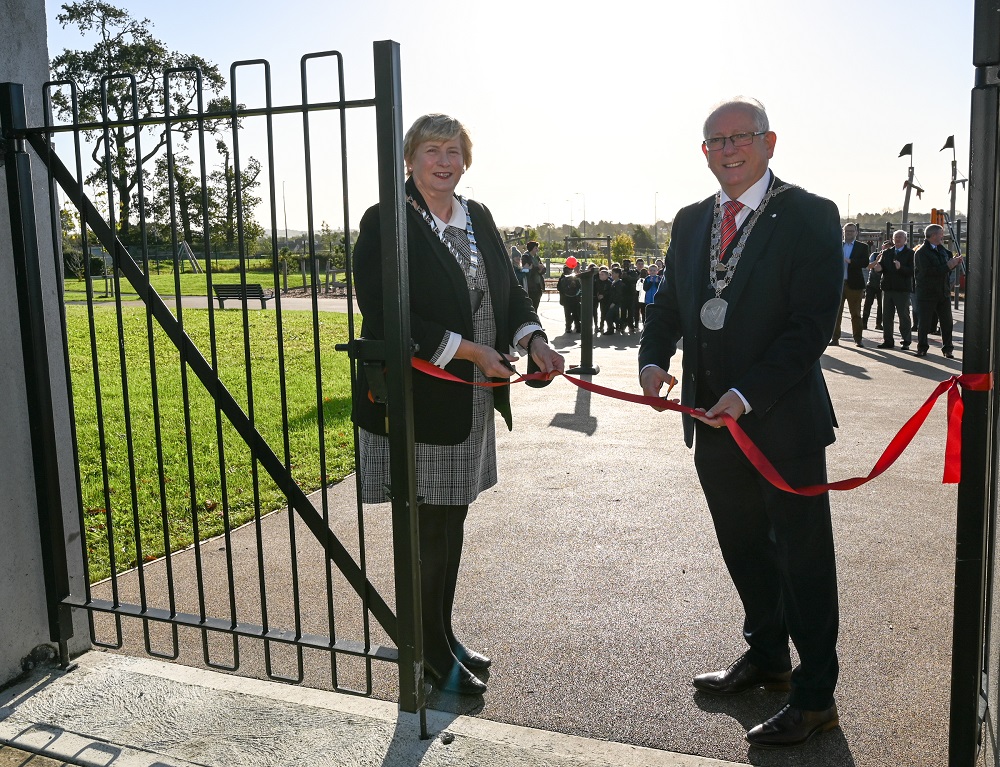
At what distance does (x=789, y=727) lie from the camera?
3.11 metres

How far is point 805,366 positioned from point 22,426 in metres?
2.96

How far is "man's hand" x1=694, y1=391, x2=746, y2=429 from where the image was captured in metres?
3.03

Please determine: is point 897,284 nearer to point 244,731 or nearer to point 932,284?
point 932,284

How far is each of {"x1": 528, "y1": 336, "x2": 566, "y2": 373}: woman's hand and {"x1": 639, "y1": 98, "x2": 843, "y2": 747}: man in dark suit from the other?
371mm

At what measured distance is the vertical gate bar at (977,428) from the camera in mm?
2297

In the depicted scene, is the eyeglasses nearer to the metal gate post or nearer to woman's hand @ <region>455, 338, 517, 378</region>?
woman's hand @ <region>455, 338, 517, 378</region>

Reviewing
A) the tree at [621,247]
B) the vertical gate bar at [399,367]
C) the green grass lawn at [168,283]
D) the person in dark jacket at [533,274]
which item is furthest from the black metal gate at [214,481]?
the tree at [621,247]

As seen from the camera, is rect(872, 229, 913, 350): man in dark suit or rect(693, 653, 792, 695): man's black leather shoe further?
rect(872, 229, 913, 350): man in dark suit

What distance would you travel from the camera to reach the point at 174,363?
45.1 feet

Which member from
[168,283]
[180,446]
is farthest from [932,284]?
[168,283]

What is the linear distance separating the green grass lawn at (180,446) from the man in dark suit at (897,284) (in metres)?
9.17

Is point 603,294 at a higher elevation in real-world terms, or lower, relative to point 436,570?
higher

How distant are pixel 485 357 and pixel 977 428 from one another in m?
1.62

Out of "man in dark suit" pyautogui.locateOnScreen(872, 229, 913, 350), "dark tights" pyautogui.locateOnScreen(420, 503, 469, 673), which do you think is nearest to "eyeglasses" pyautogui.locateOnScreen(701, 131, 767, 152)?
"dark tights" pyautogui.locateOnScreen(420, 503, 469, 673)
